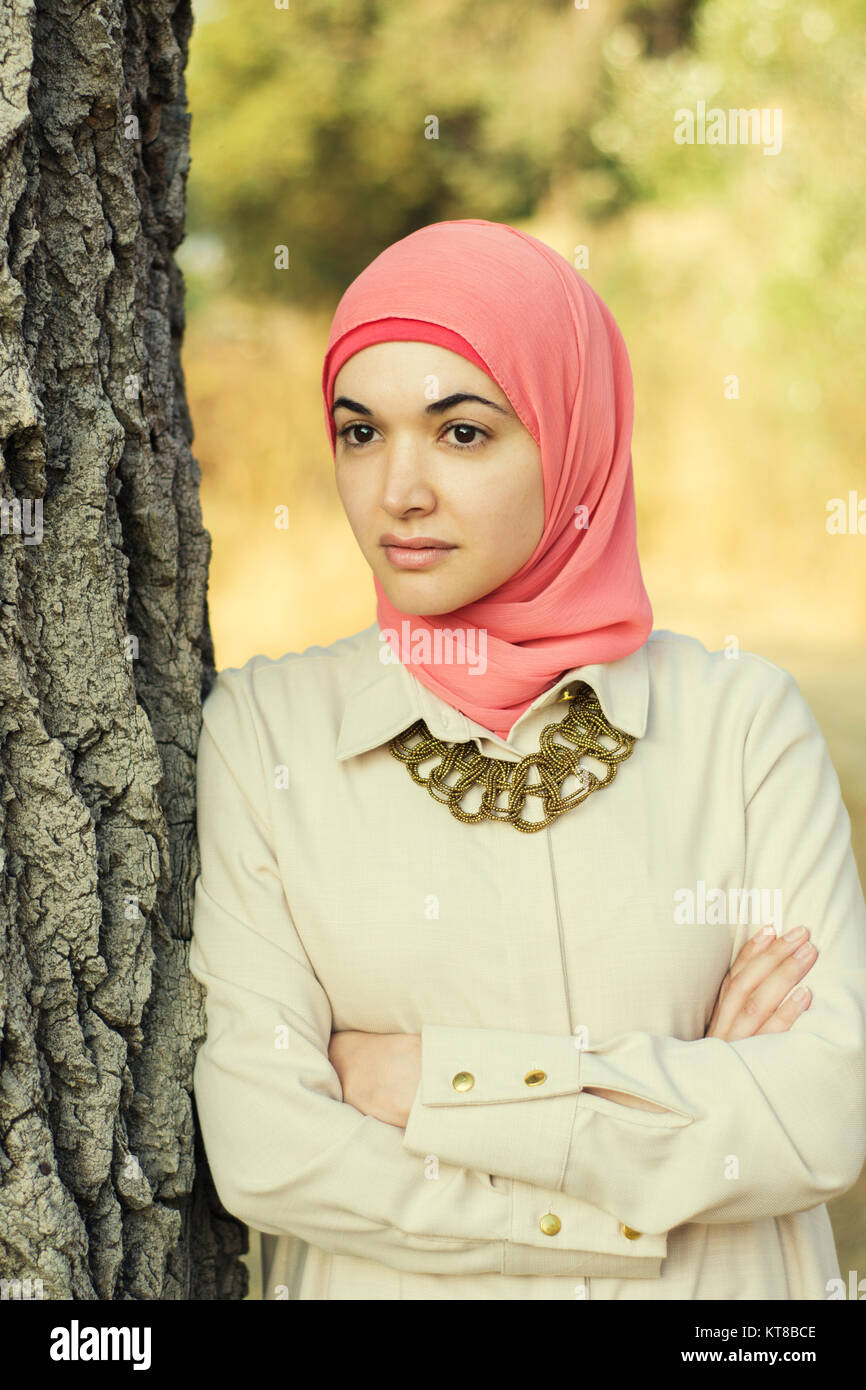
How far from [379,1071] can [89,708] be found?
63cm

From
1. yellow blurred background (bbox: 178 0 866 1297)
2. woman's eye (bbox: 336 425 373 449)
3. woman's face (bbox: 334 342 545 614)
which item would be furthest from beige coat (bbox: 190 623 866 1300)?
yellow blurred background (bbox: 178 0 866 1297)

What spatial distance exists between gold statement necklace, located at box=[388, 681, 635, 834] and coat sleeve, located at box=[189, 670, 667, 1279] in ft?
0.96

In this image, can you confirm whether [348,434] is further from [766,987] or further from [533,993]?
[766,987]

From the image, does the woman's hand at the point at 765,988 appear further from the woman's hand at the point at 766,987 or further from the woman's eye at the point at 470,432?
the woman's eye at the point at 470,432

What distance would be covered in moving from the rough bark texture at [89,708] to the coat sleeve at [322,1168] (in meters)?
0.12

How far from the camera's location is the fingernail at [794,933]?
1.83m

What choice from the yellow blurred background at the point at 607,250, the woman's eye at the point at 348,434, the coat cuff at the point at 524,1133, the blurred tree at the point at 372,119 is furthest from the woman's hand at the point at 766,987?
the blurred tree at the point at 372,119

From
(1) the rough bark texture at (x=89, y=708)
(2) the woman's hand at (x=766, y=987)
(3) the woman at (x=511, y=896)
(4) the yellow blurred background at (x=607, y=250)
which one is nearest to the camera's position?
(1) the rough bark texture at (x=89, y=708)

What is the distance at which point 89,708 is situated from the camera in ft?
5.83

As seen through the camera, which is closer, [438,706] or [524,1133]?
[524,1133]

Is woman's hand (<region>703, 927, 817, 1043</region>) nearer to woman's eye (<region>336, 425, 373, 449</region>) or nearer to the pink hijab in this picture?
the pink hijab

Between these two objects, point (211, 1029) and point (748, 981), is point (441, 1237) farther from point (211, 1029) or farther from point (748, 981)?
point (748, 981)

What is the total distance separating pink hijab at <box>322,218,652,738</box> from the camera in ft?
5.75

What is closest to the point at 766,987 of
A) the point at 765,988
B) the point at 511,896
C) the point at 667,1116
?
the point at 765,988
